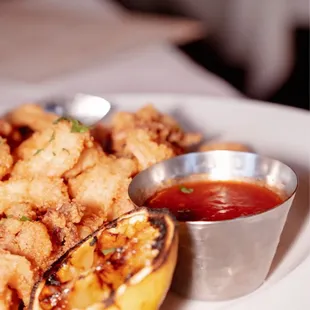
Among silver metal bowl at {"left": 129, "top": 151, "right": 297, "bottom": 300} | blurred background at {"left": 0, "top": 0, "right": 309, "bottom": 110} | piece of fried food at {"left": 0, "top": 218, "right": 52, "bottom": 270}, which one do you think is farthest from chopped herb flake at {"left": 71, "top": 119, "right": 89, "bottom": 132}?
blurred background at {"left": 0, "top": 0, "right": 309, "bottom": 110}

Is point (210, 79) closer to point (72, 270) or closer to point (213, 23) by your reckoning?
point (72, 270)

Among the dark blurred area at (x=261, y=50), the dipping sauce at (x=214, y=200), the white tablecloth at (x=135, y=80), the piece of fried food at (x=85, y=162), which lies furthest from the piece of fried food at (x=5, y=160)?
the dark blurred area at (x=261, y=50)

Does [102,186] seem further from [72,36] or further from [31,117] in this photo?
[72,36]

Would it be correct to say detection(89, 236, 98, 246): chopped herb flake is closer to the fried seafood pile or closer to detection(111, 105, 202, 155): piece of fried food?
the fried seafood pile

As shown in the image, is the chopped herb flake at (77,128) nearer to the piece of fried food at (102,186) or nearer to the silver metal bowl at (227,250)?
the piece of fried food at (102,186)

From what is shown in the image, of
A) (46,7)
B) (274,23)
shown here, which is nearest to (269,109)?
(46,7)

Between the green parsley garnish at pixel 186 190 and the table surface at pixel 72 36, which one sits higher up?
the green parsley garnish at pixel 186 190
